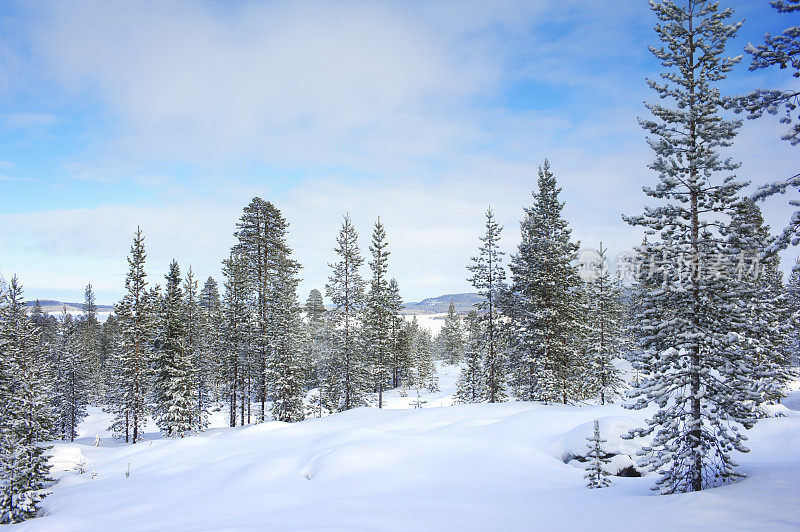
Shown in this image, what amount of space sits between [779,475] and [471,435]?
11.5m

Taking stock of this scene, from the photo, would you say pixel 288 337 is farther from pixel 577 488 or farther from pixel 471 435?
pixel 577 488

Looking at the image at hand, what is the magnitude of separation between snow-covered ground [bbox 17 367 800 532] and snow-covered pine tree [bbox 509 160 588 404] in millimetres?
6518

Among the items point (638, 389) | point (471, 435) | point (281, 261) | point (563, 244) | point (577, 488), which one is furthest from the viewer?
point (281, 261)

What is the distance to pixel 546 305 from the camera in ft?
101

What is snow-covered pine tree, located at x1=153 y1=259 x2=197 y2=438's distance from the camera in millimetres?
32338

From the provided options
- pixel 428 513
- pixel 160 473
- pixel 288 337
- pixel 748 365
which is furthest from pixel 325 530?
pixel 288 337

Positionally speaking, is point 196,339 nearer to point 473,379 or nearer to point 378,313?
point 378,313

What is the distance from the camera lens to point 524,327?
32.1 meters

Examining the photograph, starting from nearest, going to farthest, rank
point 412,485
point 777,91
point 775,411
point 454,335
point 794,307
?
point 777,91
point 412,485
point 775,411
point 794,307
point 454,335

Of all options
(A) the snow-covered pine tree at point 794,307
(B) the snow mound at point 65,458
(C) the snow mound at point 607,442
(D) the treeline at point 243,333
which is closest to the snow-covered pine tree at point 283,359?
(D) the treeline at point 243,333

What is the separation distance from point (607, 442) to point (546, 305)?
55.2 feet

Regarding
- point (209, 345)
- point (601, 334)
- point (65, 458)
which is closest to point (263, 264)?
point (209, 345)

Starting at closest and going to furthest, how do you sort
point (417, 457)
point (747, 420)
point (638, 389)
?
point (747, 420) < point (638, 389) < point (417, 457)

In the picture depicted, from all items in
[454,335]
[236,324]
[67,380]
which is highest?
[236,324]
